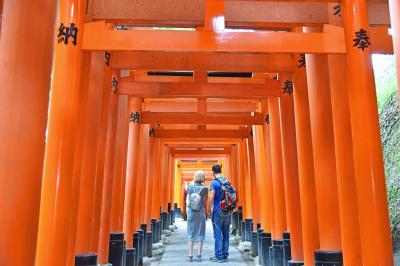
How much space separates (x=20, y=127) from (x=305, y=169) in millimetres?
2898

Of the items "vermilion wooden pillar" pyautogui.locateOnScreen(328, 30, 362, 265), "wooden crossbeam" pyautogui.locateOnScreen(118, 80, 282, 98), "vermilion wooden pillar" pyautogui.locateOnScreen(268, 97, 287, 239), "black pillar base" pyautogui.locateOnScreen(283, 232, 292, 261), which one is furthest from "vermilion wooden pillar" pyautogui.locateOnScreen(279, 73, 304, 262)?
"vermilion wooden pillar" pyautogui.locateOnScreen(328, 30, 362, 265)

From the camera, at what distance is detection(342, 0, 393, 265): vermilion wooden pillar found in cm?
264

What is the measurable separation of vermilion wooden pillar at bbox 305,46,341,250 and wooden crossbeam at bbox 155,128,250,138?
4.46 meters

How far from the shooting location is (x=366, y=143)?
2.75m

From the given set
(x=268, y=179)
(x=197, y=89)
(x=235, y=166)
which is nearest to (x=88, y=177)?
(x=197, y=89)

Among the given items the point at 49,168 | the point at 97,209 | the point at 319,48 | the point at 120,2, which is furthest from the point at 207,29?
the point at 97,209

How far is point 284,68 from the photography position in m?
4.28

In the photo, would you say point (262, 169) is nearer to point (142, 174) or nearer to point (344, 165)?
point (142, 174)

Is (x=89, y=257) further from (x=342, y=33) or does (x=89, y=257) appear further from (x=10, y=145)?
(x=342, y=33)

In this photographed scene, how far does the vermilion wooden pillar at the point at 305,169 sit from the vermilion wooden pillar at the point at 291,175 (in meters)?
0.57

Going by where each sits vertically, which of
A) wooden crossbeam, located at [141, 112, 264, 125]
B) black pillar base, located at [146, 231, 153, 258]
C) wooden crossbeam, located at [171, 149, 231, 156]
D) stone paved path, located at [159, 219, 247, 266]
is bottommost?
stone paved path, located at [159, 219, 247, 266]

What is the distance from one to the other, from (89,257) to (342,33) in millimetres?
2872

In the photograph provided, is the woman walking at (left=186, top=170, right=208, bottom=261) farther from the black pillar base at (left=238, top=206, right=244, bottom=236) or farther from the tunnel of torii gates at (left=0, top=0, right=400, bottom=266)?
the black pillar base at (left=238, top=206, right=244, bottom=236)

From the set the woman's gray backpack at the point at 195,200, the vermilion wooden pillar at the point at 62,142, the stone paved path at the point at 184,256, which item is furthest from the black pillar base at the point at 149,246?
the vermilion wooden pillar at the point at 62,142
